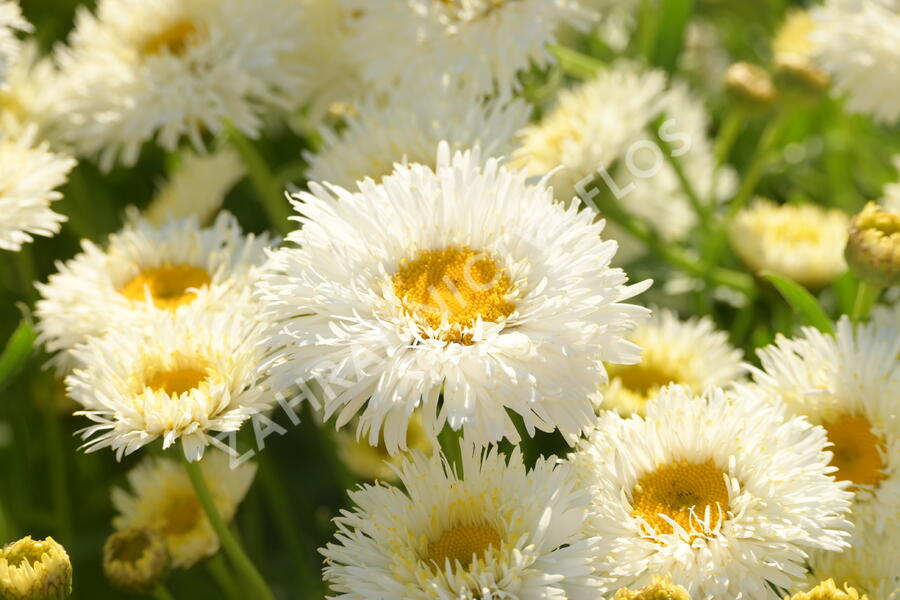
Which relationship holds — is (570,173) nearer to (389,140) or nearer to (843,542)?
(389,140)

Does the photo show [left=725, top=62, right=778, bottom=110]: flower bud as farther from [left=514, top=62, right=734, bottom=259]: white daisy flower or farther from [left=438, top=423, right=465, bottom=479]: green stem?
[left=438, top=423, right=465, bottom=479]: green stem

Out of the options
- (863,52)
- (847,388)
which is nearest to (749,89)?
(863,52)

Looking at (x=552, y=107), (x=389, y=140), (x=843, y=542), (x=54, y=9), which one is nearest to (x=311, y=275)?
(x=389, y=140)

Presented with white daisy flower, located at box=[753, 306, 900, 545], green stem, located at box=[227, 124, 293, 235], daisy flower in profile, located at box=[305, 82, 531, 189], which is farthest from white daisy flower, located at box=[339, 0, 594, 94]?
white daisy flower, located at box=[753, 306, 900, 545]

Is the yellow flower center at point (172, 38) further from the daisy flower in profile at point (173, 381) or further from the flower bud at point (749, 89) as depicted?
the flower bud at point (749, 89)

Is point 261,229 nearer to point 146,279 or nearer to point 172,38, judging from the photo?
point 172,38

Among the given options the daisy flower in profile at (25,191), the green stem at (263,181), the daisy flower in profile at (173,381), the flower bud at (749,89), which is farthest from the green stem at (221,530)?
the flower bud at (749,89)

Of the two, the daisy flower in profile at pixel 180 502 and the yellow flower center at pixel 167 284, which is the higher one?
the yellow flower center at pixel 167 284
